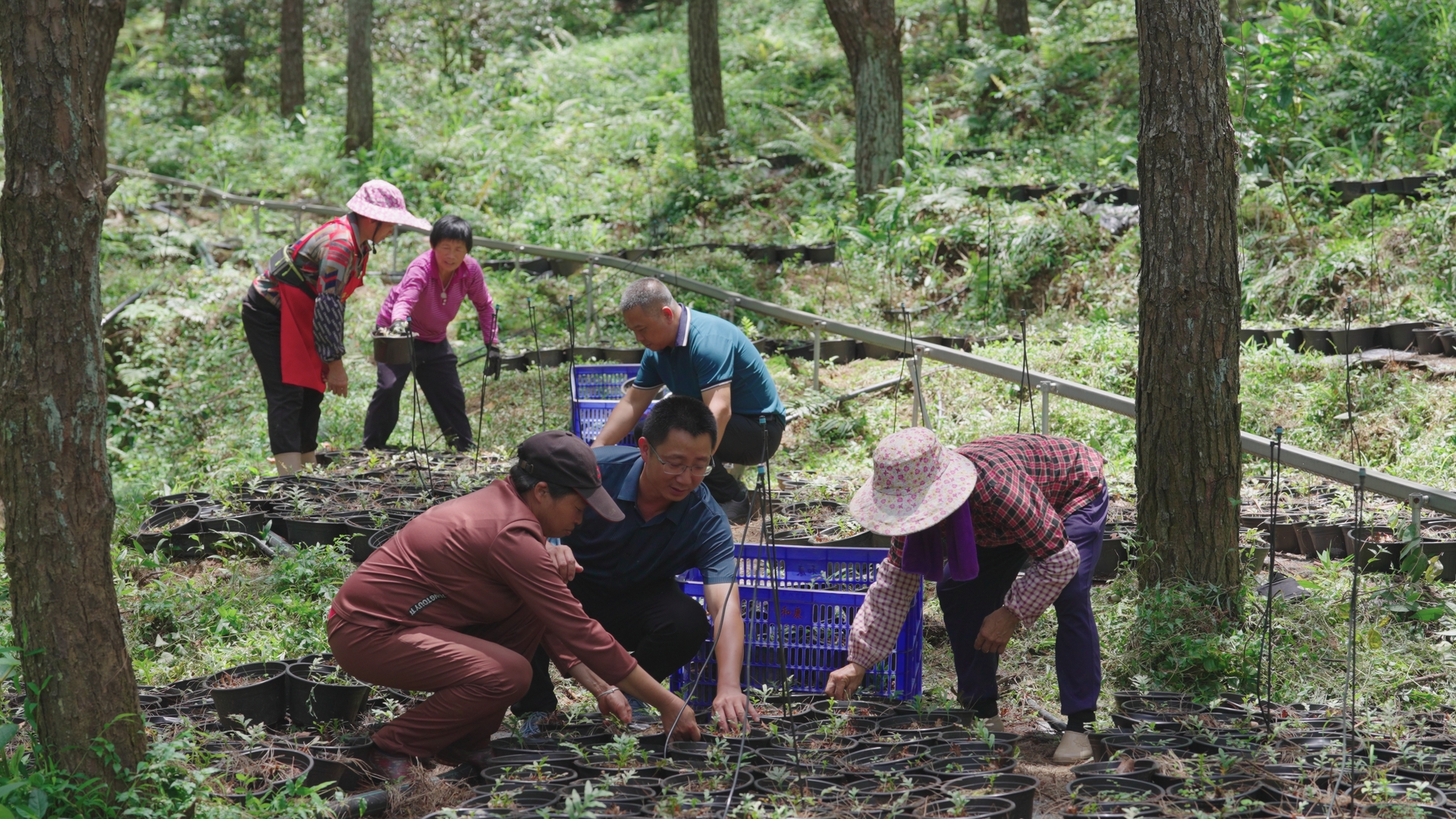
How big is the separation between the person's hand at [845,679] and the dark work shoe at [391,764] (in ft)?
4.28

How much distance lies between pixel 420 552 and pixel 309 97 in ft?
53.0

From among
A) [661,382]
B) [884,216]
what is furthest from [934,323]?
[661,382]

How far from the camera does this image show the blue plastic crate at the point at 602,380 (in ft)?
23.2

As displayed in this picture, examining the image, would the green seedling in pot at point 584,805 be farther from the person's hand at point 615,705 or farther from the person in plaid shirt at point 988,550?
the person in plaid shirt at point 988,550

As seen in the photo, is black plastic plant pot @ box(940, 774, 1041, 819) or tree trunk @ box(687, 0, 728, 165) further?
tree trunk @ box(687, 0, 728, 165)

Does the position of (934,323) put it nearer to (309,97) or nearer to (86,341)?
(86,341)

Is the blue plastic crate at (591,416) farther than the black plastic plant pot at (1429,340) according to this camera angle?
No

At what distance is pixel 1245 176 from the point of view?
9641 mm

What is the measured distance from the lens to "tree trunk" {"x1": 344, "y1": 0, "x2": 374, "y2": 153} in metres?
14.2

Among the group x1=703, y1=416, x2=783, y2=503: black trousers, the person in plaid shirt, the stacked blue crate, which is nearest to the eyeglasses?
the person in plaid shirt

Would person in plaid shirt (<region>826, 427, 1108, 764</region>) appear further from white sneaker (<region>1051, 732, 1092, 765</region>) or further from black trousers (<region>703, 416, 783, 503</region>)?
black trousers (<region>703, 416, 783, 503</region>)

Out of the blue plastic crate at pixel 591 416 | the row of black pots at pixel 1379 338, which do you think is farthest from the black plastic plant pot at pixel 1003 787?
the row of black pots at pixel 1379 338

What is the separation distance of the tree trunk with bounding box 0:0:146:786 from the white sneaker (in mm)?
2654

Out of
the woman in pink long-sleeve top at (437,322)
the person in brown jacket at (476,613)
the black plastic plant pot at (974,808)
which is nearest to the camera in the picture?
the black plastic plant pot at (974,808)
